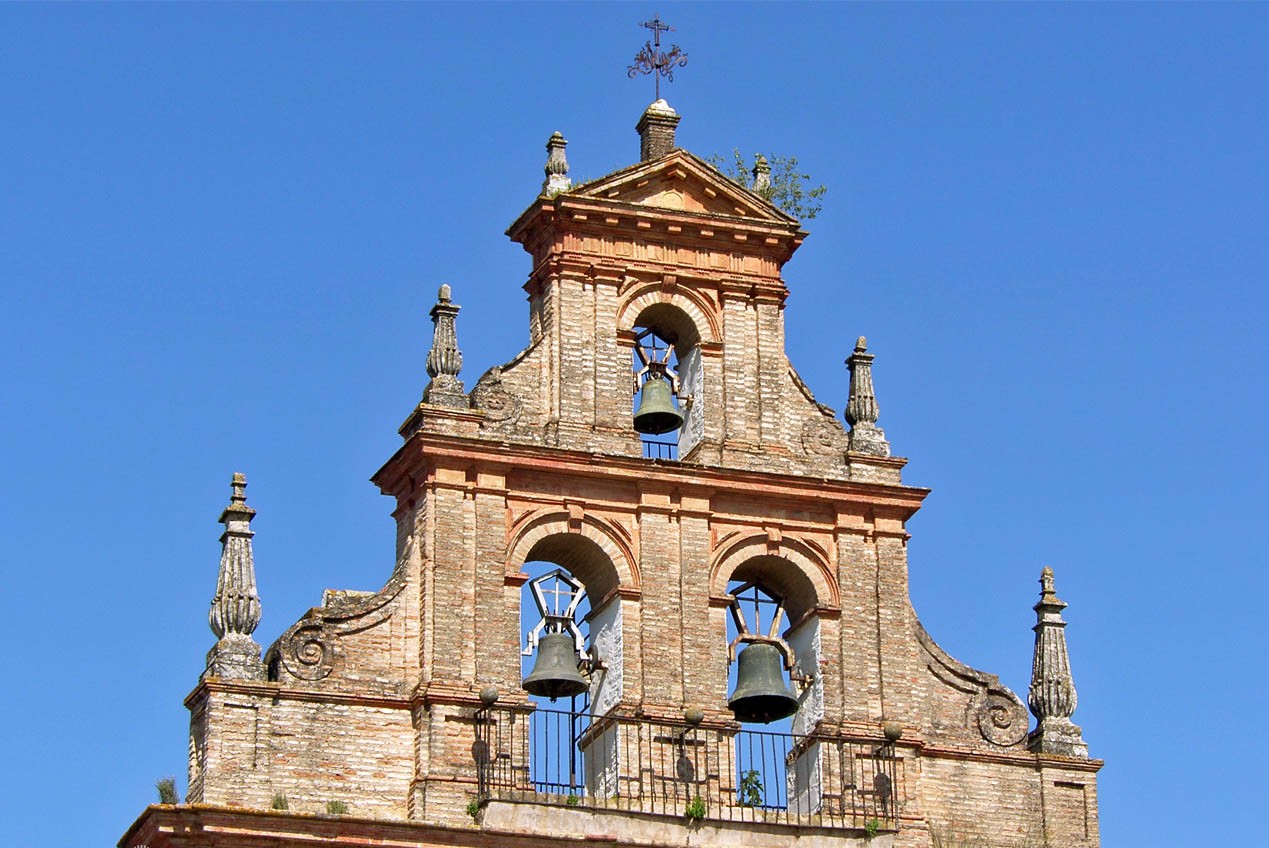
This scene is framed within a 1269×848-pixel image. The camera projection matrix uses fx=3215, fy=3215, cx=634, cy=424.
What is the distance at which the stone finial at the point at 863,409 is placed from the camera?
40812 millimetres

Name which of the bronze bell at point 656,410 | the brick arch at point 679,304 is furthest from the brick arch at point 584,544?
the brick arch at point 679,304

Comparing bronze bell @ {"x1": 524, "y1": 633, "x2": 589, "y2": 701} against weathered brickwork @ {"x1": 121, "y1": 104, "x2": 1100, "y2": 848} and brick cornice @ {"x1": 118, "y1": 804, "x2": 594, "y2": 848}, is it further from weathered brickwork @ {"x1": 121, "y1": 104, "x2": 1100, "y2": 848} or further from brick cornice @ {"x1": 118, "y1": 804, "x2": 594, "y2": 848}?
brick cornice @ {"x1": 118, "y1": 804, "x2": 594, "y2": 848}

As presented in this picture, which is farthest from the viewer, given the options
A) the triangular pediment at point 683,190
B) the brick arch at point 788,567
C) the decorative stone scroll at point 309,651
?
the triangular pediment at point 683,190

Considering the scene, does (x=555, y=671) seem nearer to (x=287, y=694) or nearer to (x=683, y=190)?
(x=287, y=694)

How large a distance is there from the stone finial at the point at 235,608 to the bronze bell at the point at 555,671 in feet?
10.9

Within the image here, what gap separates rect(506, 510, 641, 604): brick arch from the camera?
128 feet

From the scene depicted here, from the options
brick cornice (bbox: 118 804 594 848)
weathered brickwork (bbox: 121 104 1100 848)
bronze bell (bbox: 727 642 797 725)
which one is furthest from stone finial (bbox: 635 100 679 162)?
brick cornice (bbox: 118 804 594 848)

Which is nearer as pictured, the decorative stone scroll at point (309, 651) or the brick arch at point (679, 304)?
the decorative stone scroll at point (309, 651)

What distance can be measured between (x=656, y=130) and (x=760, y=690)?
782 centimetres

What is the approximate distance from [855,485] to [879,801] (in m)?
4.05

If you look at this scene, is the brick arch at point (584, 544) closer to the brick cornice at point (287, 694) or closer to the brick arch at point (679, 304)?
the brick cornice at point (287, 694)

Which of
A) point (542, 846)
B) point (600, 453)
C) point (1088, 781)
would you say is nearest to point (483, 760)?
point (542, 846)

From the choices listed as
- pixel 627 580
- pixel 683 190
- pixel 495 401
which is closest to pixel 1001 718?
pixel 627 580

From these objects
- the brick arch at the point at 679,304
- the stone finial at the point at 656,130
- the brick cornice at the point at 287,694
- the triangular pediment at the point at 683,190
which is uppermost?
the stone finial at the point at 656,130
